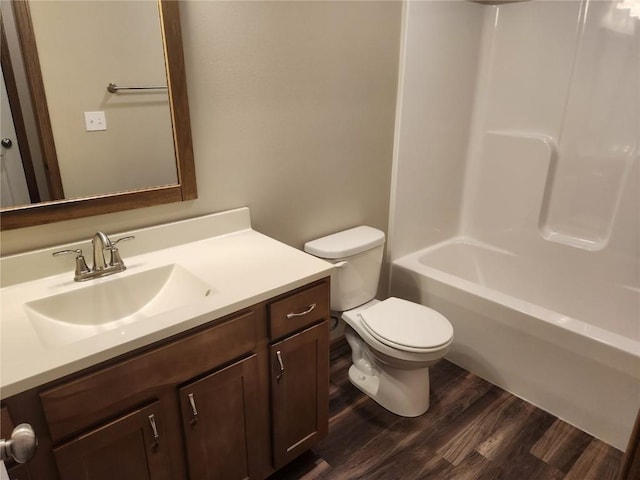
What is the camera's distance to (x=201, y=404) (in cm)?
125

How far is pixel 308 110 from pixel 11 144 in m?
1.08

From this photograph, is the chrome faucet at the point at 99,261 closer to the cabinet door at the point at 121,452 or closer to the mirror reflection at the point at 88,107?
the mirror reflection at the point at 88,107

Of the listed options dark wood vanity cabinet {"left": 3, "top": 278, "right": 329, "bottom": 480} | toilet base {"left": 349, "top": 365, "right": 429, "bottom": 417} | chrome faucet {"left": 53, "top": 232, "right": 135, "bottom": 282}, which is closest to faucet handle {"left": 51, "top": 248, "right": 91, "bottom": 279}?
chrome faucet {"left": 53, "top": 232, "right": 135, "bottom": 282}

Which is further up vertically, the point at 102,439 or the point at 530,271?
the point at 102,439

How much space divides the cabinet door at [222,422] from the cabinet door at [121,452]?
82 millimetres

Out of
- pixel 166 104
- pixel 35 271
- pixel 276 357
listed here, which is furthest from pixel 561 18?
pixel 35 271

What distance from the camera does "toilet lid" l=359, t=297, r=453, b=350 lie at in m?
1.81

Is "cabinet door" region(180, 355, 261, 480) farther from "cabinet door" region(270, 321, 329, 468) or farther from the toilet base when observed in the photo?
the toilet base

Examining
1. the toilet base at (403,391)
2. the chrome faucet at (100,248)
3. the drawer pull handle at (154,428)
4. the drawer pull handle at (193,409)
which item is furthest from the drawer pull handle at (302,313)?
the toilet base at (403,391)

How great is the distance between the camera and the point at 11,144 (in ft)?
4.15

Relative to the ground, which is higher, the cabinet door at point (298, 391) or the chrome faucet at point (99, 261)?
the chrome faucet at point (99, 261)

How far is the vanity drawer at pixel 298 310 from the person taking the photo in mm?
1372

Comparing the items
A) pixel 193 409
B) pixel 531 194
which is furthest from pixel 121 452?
pixel 531 194

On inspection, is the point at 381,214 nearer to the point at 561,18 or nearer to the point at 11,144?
the point at 561,18
